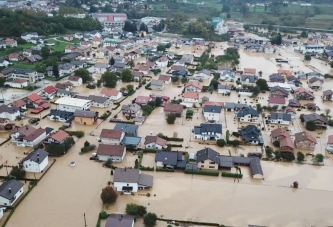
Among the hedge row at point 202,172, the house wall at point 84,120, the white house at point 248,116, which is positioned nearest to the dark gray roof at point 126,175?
the hedge row at point 202,172

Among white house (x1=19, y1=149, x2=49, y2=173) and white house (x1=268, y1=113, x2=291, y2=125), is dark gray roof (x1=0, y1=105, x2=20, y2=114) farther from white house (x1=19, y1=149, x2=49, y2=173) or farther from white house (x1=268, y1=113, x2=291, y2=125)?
white house (x1=268, y1=113, x2=291, y2=125)

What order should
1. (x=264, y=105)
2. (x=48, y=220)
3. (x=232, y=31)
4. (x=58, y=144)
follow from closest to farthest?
(x=48, y=220) < (x=58, y=144) < (x=264, y=105) < (x=232, y=31)

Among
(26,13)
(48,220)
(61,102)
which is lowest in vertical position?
(48,220)

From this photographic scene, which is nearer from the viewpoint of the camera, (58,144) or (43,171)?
(43,171)

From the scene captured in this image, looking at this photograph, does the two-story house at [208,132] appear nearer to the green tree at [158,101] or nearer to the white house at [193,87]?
the green tree at [158,101]

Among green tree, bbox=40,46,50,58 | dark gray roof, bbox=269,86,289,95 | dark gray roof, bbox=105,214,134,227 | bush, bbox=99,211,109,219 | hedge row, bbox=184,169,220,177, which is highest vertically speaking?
green tree, bbox=40,46,50,58

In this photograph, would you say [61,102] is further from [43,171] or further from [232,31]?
[232,31]

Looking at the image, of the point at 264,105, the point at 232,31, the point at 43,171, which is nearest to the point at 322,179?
the point at 264,105

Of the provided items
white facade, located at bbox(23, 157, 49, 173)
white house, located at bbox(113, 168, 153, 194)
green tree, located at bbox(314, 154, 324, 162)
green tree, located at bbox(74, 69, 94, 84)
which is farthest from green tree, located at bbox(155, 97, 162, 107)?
green tree, located at bbox(314, 154, 324, 162)
